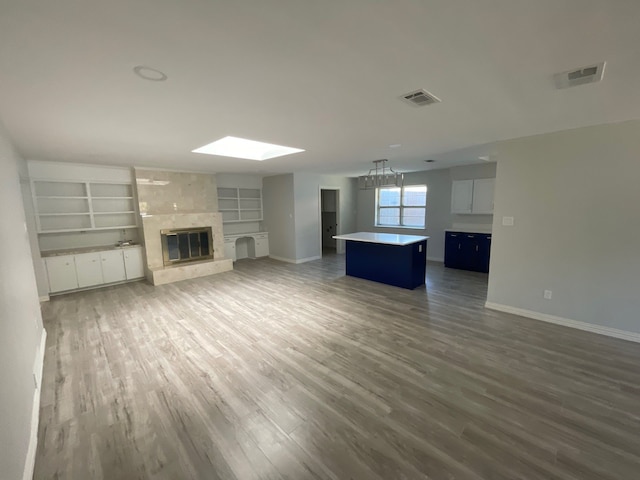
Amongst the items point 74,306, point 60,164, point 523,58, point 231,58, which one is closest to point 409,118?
point 523,58

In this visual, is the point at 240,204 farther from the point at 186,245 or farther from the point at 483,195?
the point at 483,195

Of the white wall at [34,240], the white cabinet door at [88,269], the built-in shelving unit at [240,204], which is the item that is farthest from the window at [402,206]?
the white wall at [34,240]

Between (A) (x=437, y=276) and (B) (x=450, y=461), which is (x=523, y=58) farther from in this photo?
(A) (x=437, y=276)

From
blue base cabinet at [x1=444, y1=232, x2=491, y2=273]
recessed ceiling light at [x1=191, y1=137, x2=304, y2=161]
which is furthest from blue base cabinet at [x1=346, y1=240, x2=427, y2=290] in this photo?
recessed ceiling light at [x1=191, y1=137, x2=304, y2=161]

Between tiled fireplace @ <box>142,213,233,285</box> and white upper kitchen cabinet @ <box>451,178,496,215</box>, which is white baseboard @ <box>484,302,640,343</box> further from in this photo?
tiled fireplace @ <box>142,213,233,285</box>

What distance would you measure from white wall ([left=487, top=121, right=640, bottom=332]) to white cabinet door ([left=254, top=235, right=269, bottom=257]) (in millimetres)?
5999

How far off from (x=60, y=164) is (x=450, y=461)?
719cm

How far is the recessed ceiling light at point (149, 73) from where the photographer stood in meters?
1.59

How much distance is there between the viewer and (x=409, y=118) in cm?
259

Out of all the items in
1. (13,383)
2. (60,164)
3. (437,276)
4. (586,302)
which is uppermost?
(60,164)

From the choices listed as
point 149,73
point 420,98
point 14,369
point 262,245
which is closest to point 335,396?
point 14,369

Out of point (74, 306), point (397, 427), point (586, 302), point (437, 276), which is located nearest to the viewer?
point (397, 427)

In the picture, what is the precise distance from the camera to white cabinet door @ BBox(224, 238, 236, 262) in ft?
23.6

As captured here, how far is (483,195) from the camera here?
19.8 feet
